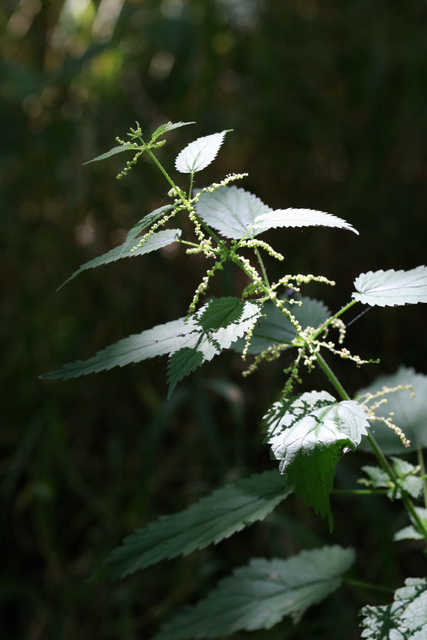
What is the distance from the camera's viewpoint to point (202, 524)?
2.52 feet

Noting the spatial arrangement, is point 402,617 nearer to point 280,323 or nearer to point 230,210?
point 280,323

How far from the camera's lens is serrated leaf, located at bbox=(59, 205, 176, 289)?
2.05 feet

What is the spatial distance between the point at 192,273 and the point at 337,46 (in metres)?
1.22

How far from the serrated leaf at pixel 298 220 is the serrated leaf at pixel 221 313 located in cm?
9

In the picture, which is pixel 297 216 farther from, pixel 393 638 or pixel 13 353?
pixel 13 353

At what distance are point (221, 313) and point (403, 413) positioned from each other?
0.48 m

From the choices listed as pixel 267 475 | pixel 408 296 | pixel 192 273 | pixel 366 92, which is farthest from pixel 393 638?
pixel 366 92

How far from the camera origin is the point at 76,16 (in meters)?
2.41

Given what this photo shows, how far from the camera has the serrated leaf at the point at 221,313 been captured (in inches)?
24.5

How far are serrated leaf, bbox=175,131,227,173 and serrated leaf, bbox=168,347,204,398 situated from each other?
0.71 feet

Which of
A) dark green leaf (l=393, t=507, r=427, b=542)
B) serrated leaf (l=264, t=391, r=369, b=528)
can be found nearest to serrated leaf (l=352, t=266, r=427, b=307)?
serrated leaf (l=264, t=391, r=369, b=528)

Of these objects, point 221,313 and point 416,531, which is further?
point 416,531

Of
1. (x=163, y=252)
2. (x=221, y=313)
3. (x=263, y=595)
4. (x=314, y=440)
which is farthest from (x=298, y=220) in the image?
(x=163, y=252)

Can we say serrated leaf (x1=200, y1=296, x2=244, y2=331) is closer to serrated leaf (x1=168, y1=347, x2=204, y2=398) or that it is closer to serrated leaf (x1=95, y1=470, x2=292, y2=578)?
serrated leaf (x1=168, y1=347, x2=204, y2=398)
